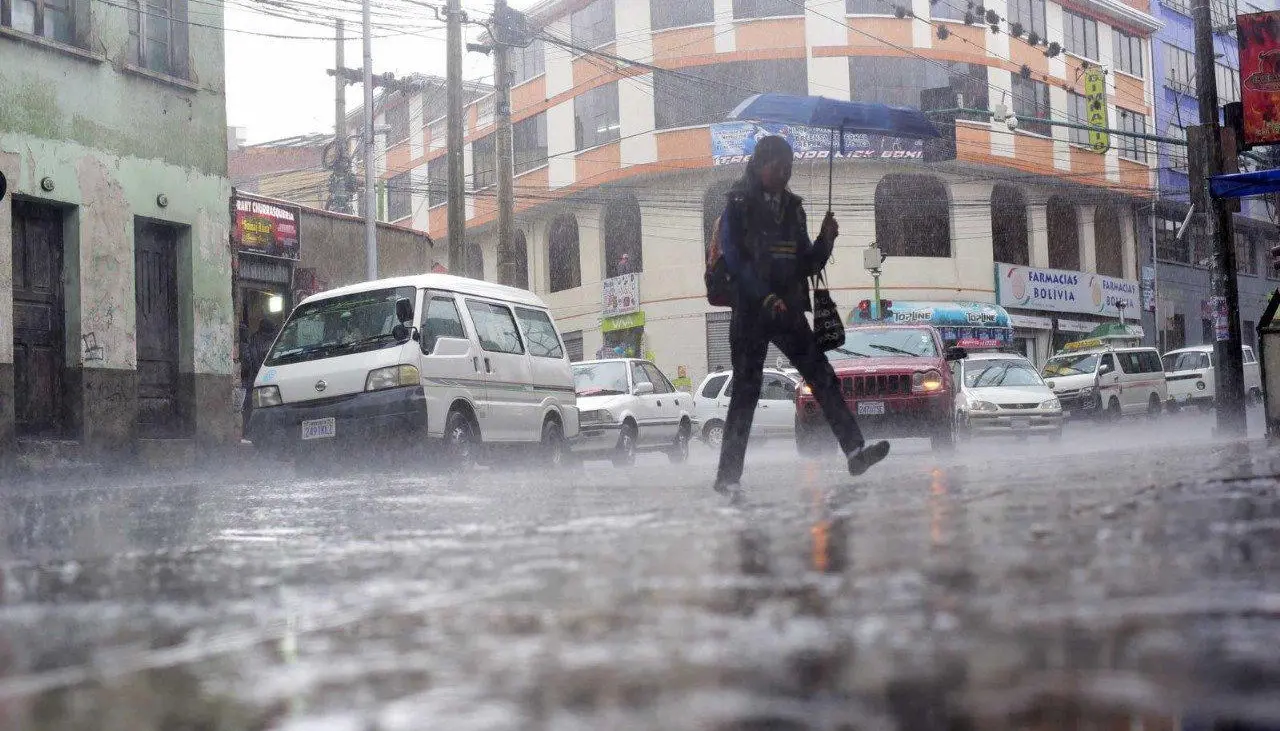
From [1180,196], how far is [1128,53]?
17.9 feet

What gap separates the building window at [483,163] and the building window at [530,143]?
71.9 inches

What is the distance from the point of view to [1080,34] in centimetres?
4456

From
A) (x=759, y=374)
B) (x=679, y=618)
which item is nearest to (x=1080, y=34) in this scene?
(x=759, y=374)

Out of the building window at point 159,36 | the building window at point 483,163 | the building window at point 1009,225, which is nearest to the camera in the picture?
the building window at point 159,36

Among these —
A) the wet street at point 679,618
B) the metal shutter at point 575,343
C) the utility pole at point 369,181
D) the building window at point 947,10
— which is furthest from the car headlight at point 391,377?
the building window at point 947,10

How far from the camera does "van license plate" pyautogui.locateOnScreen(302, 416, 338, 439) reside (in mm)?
12070

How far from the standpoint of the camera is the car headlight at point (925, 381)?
14828 mm

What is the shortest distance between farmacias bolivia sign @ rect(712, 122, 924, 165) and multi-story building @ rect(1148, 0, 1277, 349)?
14040mm

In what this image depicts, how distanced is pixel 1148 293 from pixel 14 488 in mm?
43138

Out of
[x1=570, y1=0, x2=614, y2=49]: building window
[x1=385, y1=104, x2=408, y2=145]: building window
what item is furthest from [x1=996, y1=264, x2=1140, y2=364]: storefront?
[x1=385, y1=104, x2=408, y2=145]: building window

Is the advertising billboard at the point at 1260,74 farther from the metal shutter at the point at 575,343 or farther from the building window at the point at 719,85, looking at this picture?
the metal shutter at the point at 575,343

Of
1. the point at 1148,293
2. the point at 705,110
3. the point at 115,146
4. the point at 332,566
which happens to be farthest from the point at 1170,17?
the point at 332,566

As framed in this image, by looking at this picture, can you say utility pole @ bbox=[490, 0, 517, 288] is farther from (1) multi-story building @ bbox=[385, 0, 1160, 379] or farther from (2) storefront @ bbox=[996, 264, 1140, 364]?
(2) storefront @ bbox=[996, 264, 1140, 364]

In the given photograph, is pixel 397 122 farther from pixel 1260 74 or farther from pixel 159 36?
pixel 1260 74
